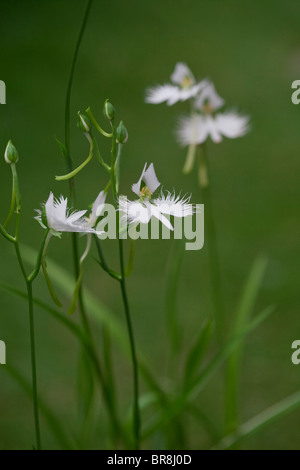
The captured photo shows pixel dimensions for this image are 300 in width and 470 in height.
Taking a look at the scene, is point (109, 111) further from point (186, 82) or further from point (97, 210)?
point (186, 82)

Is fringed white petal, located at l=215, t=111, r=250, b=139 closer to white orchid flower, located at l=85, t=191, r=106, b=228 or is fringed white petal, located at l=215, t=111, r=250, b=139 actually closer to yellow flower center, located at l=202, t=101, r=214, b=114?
yellow flower center, located at l=202, t=101, r=214, b=114

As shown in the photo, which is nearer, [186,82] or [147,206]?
[147,206]

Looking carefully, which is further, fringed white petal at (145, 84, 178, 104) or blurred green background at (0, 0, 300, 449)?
blurred green background at (0, 0, 300, 449)

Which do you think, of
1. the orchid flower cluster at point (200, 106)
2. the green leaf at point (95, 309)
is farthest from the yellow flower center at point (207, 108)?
the green leaf at point (95, 309)

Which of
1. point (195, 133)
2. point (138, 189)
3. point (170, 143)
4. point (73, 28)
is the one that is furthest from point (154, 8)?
point (138, 189)

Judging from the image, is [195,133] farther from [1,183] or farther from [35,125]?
[35,125]

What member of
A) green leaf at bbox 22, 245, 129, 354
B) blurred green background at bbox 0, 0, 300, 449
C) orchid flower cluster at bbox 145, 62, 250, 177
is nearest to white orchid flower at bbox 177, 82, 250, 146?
orchid flower cluster at bbox 145, 62, 250, 177

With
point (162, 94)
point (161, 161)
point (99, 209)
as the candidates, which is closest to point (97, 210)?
point (99, 209)
